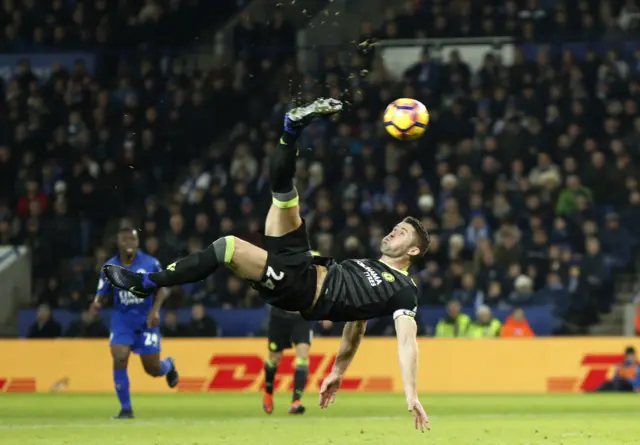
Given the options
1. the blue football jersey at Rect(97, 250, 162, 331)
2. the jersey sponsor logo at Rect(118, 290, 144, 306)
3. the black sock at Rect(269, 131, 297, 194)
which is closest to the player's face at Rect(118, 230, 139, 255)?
the blue football jersey at Rect(97, 250, 162, 331)

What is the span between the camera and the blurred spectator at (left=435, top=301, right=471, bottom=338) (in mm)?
20562

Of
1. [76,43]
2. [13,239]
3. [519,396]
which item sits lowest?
[519,396]

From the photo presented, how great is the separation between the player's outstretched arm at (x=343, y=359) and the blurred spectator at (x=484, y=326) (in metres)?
10.5

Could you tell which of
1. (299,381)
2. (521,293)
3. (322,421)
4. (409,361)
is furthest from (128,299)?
(521,293)

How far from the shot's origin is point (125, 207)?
23703mm

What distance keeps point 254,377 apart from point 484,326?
3.81 meters

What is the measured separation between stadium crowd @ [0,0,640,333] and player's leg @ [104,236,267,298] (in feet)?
37.4

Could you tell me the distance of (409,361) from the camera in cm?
927

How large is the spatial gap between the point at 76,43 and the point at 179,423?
14.9 metres

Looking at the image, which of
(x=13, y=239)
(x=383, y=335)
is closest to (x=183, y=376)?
(x=383, y=335)

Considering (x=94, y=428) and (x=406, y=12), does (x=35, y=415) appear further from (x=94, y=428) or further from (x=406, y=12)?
(x=406, y=12)

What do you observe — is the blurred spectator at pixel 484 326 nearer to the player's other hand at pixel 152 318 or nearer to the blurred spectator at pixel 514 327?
the blurred spectator at pixel 514 327

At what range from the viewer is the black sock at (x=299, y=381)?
15266 mm

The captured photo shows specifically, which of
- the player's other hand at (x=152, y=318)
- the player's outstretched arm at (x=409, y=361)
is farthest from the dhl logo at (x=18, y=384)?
the player's outstretched arm at (x=409, y=361)
